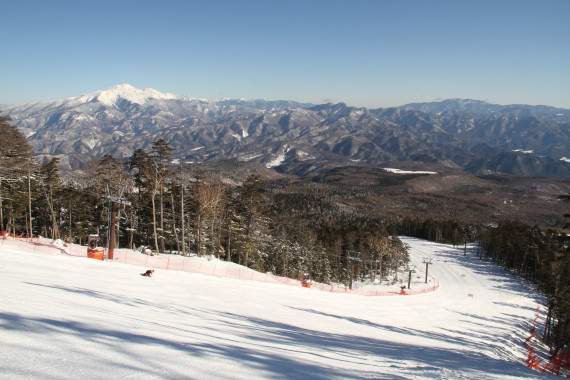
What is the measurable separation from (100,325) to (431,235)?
466 feet

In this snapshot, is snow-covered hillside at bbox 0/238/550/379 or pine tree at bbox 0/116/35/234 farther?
pine tree at bbox 0/116/35/234

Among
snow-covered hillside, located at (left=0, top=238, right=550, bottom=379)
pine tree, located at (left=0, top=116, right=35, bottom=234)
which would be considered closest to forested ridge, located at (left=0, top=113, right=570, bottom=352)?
pine tree, located at (left=0, top=116, right=35, bottom=234)

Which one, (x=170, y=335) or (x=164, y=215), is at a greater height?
(x=170, y=335)

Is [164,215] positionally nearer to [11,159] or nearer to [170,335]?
[11,159]

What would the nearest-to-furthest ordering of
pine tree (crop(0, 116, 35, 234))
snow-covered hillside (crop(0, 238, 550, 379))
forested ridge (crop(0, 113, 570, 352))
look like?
snow-covered hillside (crop(0, 238, 550, 379)) < pine tree (crop(0, 116, 35, 234)) < forested ridge (crop(0, 113, 570, 352))

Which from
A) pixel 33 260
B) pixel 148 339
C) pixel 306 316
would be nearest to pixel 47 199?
pixel 33 260

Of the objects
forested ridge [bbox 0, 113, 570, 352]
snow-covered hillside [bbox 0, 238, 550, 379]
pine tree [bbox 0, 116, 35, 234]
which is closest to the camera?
snow-covered hillside [bbox 0, 238, 550, 379]

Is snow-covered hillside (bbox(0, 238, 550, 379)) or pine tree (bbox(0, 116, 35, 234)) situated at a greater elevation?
pine tree (bbox(0, 116, 35, 234))

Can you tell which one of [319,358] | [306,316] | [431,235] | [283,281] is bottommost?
[431,235]

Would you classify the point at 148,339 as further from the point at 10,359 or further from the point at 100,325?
the point at 10,359

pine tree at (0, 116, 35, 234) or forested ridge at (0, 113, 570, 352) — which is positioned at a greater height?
pine tree at (0, 116, 35, 234)

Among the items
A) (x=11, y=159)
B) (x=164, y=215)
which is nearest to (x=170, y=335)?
(x=164, y=215)

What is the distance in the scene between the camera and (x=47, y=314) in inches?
296

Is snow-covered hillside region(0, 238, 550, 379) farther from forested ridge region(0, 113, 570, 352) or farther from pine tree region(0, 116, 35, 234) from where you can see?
pine tree region(0, 116, 35, 234)
